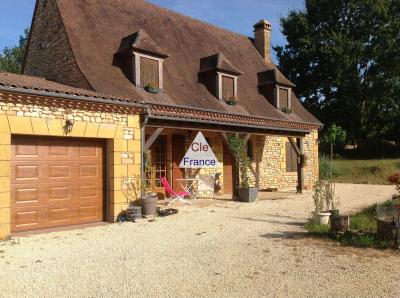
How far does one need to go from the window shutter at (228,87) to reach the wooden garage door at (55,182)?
6.54m

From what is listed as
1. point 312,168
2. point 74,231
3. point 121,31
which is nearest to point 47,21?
point 121,31

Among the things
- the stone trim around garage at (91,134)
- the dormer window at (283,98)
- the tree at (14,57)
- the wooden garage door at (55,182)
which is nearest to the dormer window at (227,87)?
the dormer window at (283,98)

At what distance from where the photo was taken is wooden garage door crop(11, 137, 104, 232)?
825cm

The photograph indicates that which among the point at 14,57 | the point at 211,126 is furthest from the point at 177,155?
the point at 14,57

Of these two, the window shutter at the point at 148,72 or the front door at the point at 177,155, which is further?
the front door at the point at 177,155

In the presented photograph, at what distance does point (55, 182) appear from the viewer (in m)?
8.78

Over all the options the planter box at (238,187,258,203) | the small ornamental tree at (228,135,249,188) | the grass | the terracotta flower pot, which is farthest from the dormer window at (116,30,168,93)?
the grass

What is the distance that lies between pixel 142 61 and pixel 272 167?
24.7ft

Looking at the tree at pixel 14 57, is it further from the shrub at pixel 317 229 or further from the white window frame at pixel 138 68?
the shrub at pixel 317 229

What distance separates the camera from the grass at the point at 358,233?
21.2 feet

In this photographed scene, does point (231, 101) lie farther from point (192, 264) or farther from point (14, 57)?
point (14, 57)

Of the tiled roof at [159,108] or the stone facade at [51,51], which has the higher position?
the stone facade at [51,51]

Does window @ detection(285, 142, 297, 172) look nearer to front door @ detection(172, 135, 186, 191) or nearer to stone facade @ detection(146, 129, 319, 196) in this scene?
stone facade @ detection(146, 129, 319, 196)

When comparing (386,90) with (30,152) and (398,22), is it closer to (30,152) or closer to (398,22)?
(398,22)
